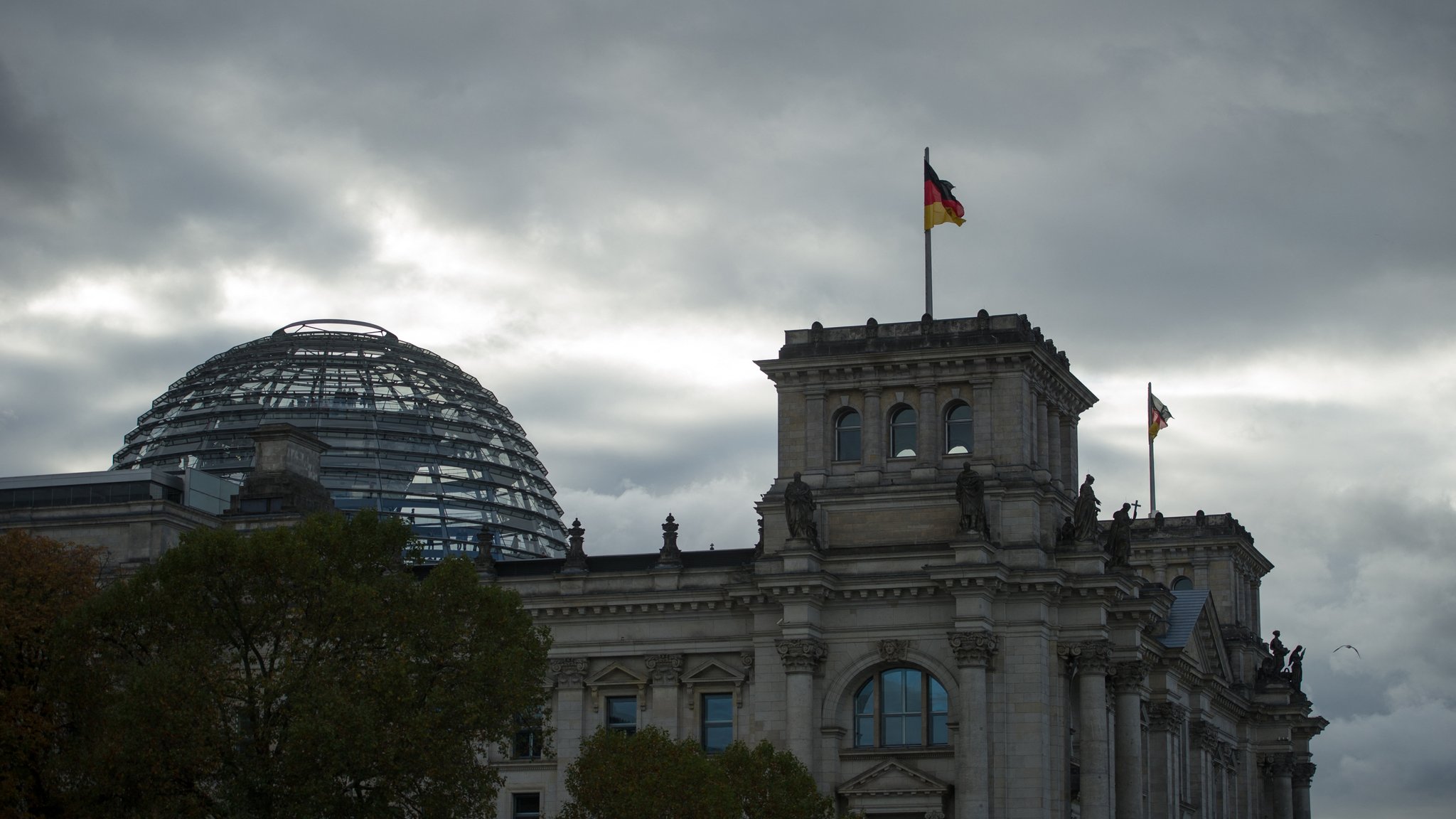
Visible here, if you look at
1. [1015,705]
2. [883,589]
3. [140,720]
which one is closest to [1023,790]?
[1015,705]

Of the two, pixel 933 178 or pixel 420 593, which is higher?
pixel 933 178

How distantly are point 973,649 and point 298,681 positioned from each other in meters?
23.8

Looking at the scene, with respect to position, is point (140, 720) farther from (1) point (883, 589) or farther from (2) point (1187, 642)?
(2) point (1187, 642)

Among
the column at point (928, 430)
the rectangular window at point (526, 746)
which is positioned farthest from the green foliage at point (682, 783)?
the column at point (928, 430)

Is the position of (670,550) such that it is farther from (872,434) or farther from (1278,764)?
(1278,764)

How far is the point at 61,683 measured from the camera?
198 ft

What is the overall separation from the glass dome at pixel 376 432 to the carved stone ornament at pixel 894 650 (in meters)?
42.3

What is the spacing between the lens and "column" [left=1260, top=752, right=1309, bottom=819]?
10656 cm

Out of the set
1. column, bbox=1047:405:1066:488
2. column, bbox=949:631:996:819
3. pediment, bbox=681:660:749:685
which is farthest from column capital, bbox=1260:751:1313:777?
pediment, bbox=681:660:749:685

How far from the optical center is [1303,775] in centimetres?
10862

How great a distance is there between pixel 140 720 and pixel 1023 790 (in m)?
29.1

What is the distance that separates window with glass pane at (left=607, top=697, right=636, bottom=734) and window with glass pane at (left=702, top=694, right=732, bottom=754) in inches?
105

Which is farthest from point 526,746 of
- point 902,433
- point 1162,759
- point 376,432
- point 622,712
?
point 376,432

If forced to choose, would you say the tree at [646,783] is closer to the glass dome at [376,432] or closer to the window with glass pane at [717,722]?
the window with glass pane at [717,722]
